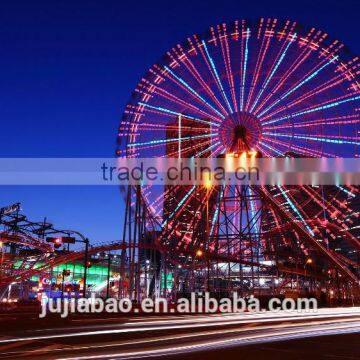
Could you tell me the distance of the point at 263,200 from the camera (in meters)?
34.9

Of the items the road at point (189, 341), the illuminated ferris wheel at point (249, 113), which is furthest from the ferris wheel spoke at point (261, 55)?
the road at point (189, 341)

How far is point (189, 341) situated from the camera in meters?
11.3

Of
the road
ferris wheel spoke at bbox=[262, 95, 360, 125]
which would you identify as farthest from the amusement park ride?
the road

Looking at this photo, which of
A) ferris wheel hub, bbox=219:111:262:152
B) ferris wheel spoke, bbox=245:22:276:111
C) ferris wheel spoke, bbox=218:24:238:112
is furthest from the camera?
ferris wheel hub, bbox=219:111:262:152

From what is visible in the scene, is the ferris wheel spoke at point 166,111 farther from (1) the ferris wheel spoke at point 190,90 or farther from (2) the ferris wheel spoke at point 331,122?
(2) the ferris wheel spoke at point 331,122

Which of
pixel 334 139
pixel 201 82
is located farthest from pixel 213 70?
pixel 334 139

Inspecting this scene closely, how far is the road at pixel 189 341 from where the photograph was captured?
938 cm

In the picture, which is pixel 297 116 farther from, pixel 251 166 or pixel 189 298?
pixel 189 298

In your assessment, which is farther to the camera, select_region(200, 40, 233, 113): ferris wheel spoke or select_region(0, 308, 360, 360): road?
select_region(200, 40, 233, 113): ferris wheel spoke

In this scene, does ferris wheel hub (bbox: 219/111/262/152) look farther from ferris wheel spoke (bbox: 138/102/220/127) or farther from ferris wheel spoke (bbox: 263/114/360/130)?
ferris wheel spoke (bbox: 263/114/360/130)

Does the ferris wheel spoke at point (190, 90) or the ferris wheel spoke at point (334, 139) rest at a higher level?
the ferris wheel spoke at point (190, 90)

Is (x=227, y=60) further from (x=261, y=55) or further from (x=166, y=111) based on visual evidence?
(x=166, y=111)

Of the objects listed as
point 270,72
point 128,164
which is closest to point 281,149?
point 270,72

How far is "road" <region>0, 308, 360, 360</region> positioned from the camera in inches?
369
